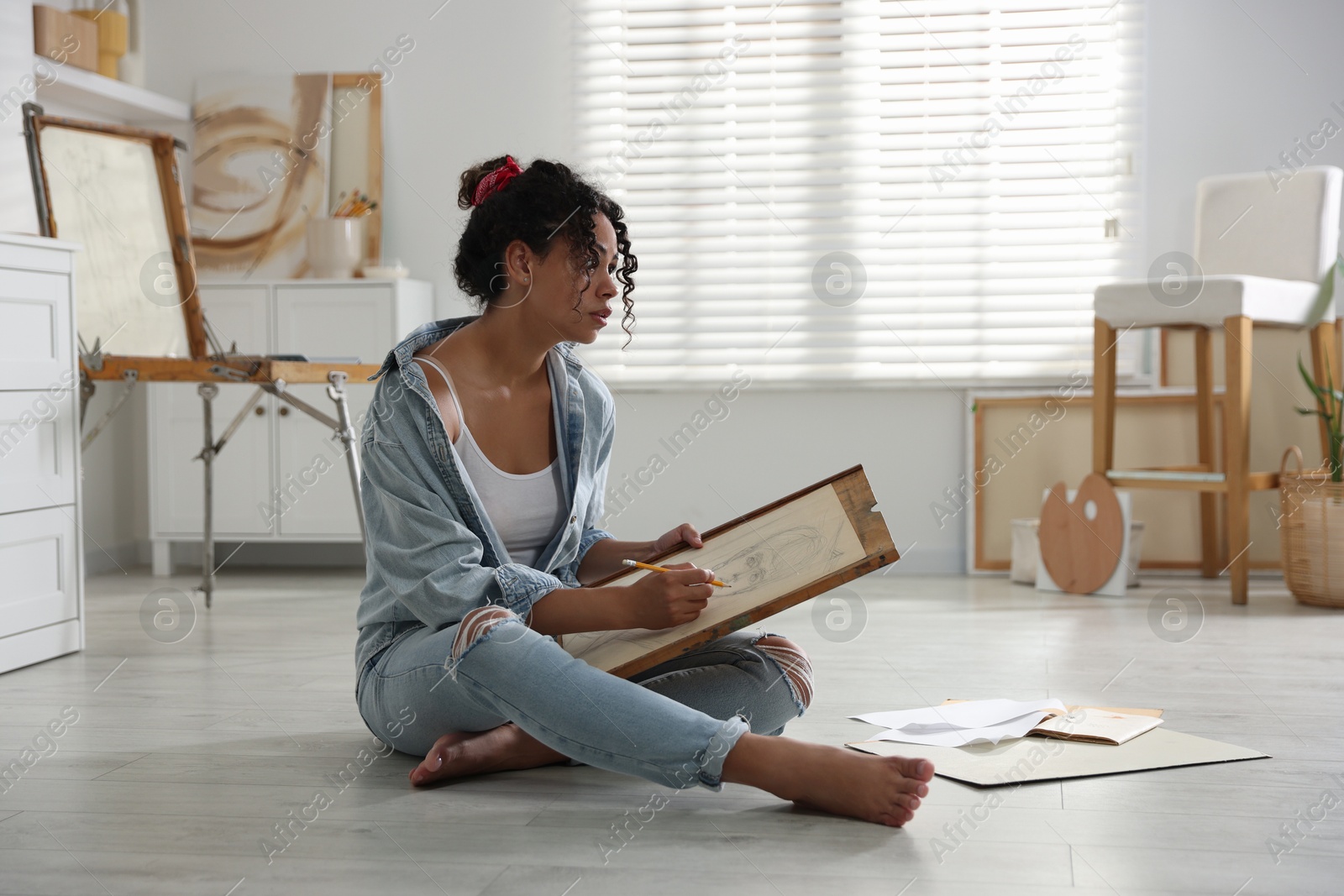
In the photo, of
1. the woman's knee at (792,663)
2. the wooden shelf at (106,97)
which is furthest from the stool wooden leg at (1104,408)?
the wooden shelf at (106,97)

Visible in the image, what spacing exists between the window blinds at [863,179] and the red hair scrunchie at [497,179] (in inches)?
91.3

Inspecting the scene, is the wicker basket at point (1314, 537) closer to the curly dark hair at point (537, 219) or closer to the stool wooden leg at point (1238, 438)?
the stool wooden leg at point (1238, 438)

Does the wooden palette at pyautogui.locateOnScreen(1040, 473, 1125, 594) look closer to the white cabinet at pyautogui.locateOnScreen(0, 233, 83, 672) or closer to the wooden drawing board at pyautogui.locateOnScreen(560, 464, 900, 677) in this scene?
the wooden drawing board at pyautogui.locateOnScreen(560, 464, 900, 677)

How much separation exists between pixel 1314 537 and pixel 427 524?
2.48 meters

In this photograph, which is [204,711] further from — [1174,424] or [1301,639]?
[1174,424]

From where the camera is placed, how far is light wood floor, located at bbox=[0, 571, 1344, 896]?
1.25m

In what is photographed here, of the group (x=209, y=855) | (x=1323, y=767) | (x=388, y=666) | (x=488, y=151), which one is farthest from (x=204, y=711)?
(x=488, y=151)

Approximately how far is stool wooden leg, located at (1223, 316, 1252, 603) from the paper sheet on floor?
136 centimetres

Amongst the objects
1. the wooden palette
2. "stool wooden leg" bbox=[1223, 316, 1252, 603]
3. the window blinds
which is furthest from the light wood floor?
the window blinds

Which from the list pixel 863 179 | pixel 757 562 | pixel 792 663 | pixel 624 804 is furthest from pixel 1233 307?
pixel 624 804

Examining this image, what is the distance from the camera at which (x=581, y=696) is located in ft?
4.51

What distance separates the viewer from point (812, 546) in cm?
147

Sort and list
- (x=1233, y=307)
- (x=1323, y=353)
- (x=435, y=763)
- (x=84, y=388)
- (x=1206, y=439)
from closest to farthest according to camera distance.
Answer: (x=435, y=763) → (x=84, y=388) → (x=1233, y=307) → (x=1323, y=353) → (x=1206, y=439)

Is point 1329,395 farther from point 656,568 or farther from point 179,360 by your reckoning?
point 179,360
